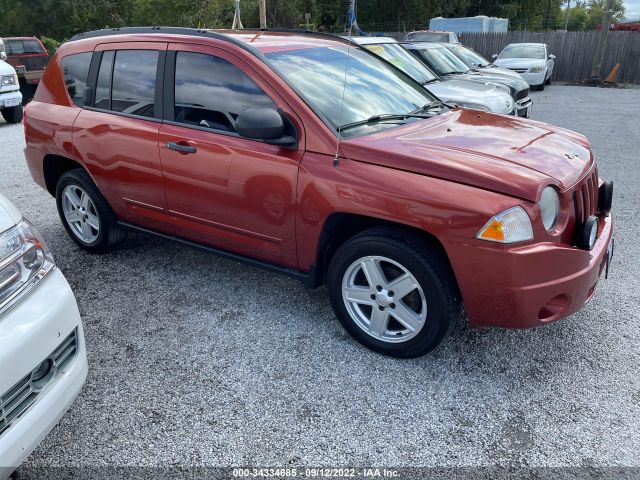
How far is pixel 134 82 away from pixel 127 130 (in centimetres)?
37

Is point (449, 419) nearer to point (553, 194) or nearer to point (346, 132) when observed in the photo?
point (553, 194)

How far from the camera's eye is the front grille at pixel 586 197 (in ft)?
10.2

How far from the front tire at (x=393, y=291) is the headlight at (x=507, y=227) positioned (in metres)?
0.35

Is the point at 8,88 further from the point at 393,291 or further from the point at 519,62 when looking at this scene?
the point at 519,62

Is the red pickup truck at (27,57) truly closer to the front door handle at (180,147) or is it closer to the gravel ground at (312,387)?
the gravel ground at (312,387)

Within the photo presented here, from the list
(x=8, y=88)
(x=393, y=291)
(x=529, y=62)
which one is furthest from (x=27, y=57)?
(x=393, y=291)

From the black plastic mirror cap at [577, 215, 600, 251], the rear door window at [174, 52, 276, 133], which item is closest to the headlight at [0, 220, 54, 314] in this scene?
the rear door window at [174, 52, 276, 133]

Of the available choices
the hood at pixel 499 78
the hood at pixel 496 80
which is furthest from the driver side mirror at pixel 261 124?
the hood at pixel 499 78

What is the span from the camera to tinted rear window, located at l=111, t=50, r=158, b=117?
3902mm

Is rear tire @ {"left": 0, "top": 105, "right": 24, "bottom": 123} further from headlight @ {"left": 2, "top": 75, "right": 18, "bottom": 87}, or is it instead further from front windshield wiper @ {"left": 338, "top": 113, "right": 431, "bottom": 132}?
front windshield wiper @ {"left": 338, "top": 113, "right": 431, "bottom": 132}

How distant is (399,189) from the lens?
289 centimetres

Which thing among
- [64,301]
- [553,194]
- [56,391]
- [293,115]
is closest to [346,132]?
[293,115]

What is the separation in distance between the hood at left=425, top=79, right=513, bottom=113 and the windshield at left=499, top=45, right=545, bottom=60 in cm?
1134

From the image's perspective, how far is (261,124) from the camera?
3.10 m
